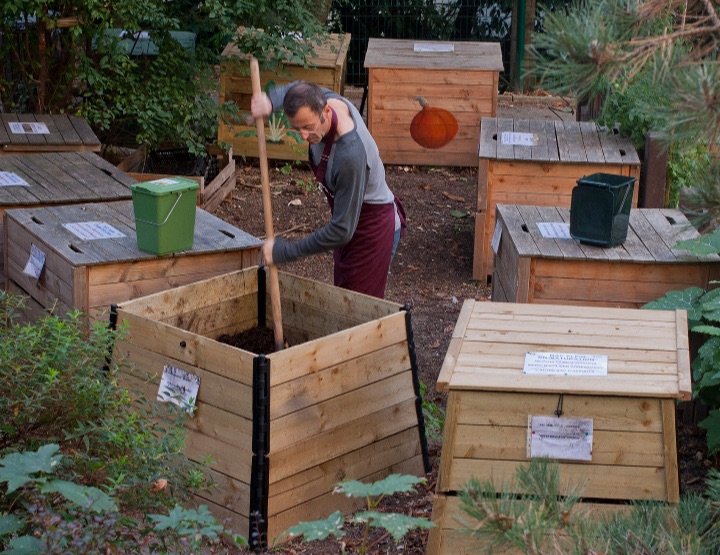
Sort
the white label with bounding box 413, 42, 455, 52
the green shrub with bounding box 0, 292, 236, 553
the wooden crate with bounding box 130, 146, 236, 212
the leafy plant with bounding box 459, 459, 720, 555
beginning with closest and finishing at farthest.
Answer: the leafy plant with bounding box 459, 459, 720, 555, the green shrub with bounding box 0, 292, 236, 553, the wooden crate with bounding box 130, 146, 236, 212, the white label with bounding box 413, 42, 455, 52

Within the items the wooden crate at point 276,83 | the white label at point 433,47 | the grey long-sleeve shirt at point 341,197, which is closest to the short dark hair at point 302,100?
the grey long-sleeve shirt at point 341,197

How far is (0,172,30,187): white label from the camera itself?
5719 mm

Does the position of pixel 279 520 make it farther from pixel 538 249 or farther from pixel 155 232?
pixel 538 249

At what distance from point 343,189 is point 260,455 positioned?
1211 millimetres

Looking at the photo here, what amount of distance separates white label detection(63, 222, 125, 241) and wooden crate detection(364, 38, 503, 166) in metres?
4.67

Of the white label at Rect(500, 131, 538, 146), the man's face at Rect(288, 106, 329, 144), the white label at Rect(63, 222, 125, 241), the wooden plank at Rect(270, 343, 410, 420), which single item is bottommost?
the wooden plank at Rect(270, 343, 410, 420)

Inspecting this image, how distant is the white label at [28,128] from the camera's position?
22.1ft

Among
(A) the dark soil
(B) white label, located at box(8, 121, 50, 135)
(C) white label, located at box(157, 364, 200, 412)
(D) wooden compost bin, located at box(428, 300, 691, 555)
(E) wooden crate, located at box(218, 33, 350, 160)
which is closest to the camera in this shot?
(D) wooden compost bin, located at box(428, 300, 691, 555)

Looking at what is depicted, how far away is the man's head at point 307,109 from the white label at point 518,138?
9.38 ft

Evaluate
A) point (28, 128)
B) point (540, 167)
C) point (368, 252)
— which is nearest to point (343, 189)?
point (368, 252)

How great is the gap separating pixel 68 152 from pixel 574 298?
338 centimetres

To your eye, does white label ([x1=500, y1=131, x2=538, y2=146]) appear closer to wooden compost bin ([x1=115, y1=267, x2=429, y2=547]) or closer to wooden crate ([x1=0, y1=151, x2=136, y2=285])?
wooden crate ([x1=0, y1=151, x2=136, y2=285])

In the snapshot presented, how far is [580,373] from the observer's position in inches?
135

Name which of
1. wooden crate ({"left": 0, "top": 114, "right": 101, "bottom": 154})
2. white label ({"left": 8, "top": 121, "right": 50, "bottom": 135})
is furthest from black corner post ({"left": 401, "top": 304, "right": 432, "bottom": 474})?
white label ({"left": 8, "top": 121, "right": 50, "bottom": 135})
